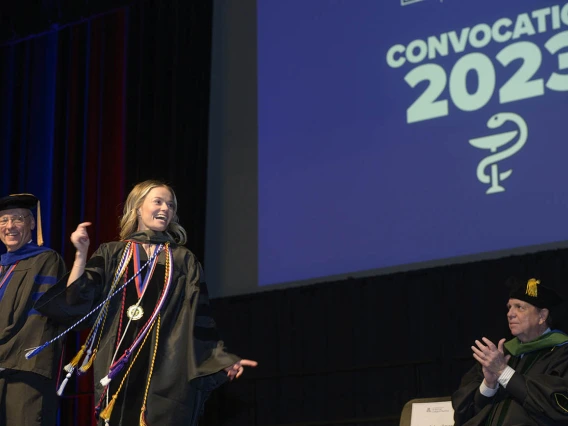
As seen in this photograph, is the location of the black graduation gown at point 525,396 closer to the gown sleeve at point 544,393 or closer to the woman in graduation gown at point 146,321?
the gown sleeve at point 544,393

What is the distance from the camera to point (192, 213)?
281 inches

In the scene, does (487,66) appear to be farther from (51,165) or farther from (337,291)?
(51,165)

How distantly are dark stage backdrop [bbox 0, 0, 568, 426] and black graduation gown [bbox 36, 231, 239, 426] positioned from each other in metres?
2.52

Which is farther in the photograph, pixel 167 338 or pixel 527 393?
pixel 527 393

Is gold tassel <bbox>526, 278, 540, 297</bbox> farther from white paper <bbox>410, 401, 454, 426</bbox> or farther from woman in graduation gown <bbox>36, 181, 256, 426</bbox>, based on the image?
woman in graduation gown <bbox>36, 181, 256, 426</bbox>

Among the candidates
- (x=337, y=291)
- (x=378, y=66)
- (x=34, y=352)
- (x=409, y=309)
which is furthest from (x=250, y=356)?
(x=34, y=352)

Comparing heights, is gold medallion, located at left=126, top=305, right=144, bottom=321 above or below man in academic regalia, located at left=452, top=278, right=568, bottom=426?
above

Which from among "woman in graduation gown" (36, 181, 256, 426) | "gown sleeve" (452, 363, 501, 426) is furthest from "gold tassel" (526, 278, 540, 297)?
"woman in graduation gown" (36, 181, 256, 426)

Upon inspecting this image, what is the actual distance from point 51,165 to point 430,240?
12.4ft

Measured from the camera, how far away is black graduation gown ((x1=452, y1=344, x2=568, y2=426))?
13.0 ft

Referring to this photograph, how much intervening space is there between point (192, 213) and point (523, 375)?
3.59m

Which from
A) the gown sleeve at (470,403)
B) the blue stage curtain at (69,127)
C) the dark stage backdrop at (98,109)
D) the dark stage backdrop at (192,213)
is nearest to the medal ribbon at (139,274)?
the gown sleeve at (470,403)


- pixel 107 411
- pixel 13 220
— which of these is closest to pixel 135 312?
pixel 107 411

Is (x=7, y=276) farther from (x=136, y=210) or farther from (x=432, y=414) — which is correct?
(x=432, y=414)
